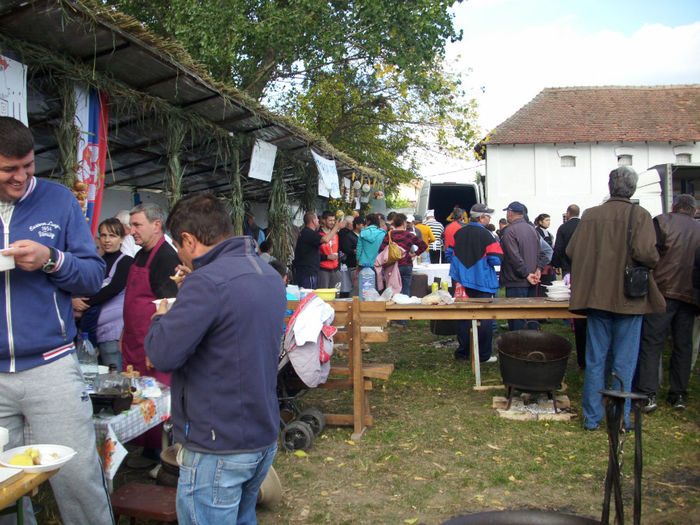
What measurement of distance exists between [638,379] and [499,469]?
1.92 m

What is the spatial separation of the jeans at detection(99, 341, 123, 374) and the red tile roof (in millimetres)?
23699

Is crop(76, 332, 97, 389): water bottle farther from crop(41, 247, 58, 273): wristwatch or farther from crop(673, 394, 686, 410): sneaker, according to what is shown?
crop(673, 394, 686, 410): sneaker

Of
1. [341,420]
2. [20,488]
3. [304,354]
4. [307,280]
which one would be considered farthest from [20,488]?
[307,280]

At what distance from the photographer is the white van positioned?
18.5m

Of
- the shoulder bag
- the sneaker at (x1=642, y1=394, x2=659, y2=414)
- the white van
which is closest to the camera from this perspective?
the sneaker at (x1=642, y1=394, x2=659, y2=414)

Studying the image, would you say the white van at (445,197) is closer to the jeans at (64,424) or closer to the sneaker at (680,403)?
the sneaker at (680,403)

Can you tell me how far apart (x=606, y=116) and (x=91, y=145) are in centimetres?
2698

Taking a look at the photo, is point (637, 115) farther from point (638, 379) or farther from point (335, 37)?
point (638, 379)

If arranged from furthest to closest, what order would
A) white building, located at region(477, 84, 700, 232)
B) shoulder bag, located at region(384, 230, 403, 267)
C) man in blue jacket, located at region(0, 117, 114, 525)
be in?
1. white building, located at region(477, 84, 700, 232)
2. shoulder bag, located at region(384, 230, 403, 267)
3. man in blue jacket, located at region(0, 117, 114, 525)

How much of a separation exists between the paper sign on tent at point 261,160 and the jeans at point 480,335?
3.50 m

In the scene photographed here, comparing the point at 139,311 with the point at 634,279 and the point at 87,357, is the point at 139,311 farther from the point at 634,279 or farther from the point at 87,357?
the point at 634,279

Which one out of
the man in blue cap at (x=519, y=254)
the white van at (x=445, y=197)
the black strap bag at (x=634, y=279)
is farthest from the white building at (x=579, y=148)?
the black strap bag at (x=634, y=279)

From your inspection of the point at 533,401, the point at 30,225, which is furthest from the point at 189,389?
the point at 533,401

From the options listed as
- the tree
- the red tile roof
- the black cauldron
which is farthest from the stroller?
the red tile roof
